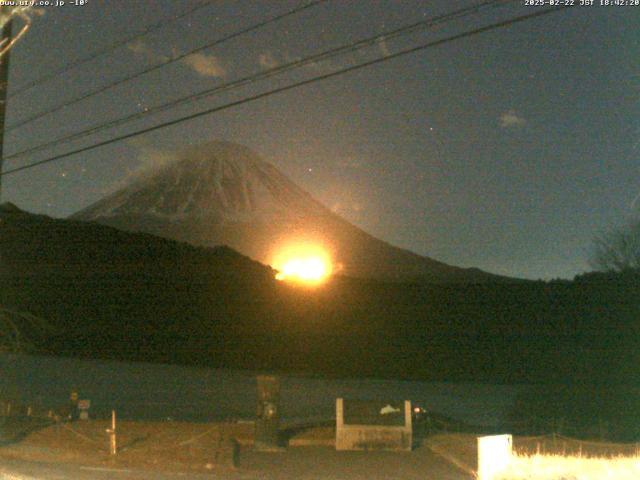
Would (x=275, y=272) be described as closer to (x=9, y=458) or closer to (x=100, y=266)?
(x=100, y=266)

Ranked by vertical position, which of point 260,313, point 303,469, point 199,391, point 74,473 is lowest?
point 199,391

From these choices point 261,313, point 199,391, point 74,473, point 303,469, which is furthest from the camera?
point 261,313

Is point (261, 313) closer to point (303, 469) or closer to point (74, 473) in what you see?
point (303, 469)

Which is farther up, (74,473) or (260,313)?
(260,313)

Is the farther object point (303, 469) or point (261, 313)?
point (261, 313)

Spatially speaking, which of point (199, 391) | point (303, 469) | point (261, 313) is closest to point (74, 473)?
point (303, 469)

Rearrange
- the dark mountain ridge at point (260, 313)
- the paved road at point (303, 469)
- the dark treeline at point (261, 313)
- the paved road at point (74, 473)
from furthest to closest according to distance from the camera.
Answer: the dark mountain ridge at point (260, 313)
the dark treeline at point (261, 313)
the paved road at point (303, 469)
the paved road at point (74, 473)

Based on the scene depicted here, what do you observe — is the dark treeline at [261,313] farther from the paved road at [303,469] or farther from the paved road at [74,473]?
the paved road at [74,473]

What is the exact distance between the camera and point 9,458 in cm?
1562

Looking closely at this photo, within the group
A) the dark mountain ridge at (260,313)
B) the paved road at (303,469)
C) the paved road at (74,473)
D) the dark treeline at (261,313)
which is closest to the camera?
the paved road at (74,473)

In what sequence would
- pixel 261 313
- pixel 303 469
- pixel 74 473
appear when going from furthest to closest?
pixel 261 313, pixel 303 469, pixel 74 473

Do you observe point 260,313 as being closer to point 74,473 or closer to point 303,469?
point 303,469

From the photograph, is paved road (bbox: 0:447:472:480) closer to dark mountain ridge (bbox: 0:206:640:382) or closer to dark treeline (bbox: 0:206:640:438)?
dark treeline (bbox: 0:206:640:438)

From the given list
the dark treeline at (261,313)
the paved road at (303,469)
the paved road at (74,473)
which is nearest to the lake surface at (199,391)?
the dark treeline at (261,313)
